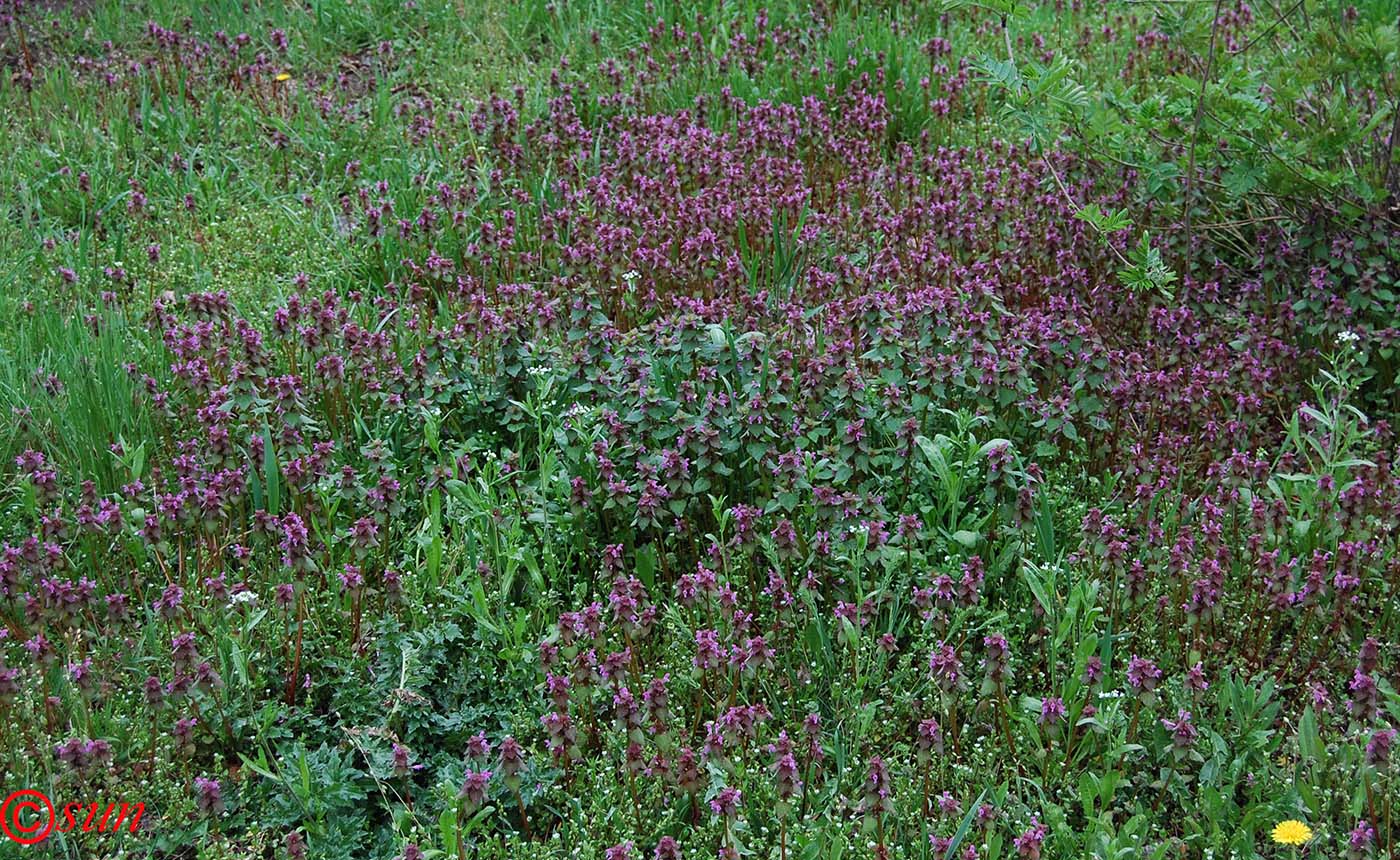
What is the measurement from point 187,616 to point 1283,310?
365 cm

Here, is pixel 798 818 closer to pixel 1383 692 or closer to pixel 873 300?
pixel 1383 692

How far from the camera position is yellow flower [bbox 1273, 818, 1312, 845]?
2865 millimetres

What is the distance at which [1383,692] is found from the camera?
126 inches

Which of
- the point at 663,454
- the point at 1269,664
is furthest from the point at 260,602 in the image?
the point at 1269,664

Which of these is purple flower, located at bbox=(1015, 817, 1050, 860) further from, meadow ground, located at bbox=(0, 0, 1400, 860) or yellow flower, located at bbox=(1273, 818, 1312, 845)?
yellow flower, located at bbox=(1273, 818, 1312, 845)

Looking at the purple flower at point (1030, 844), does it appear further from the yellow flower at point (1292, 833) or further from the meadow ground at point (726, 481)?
the yellow flower at point (1292, 833)
